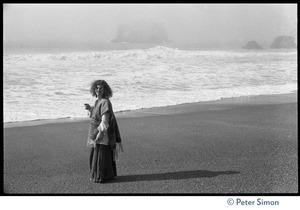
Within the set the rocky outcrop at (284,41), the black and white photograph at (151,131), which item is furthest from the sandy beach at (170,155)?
the rocky outcrop at (284,41)

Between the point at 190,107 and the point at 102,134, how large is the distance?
6.13 meters

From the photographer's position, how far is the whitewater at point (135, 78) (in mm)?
11211

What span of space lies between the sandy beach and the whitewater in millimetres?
2022

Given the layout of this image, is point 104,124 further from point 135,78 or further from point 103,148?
point 135,78

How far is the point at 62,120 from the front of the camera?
29.6ft

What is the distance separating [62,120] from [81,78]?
23.0 ft

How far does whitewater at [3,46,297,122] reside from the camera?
441 inches

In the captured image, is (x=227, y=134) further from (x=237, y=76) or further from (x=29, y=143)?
(x=237, y=76)

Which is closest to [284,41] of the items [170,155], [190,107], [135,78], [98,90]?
[190,107]

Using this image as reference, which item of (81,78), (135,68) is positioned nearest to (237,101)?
(81,78)

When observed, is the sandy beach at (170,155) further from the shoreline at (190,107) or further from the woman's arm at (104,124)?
the woman's arm at (104,124)

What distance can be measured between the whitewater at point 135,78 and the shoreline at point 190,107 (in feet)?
1.17

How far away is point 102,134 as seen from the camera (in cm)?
487

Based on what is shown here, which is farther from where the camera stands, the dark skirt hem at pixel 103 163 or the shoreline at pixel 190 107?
the shoreline at pixel 190 107
